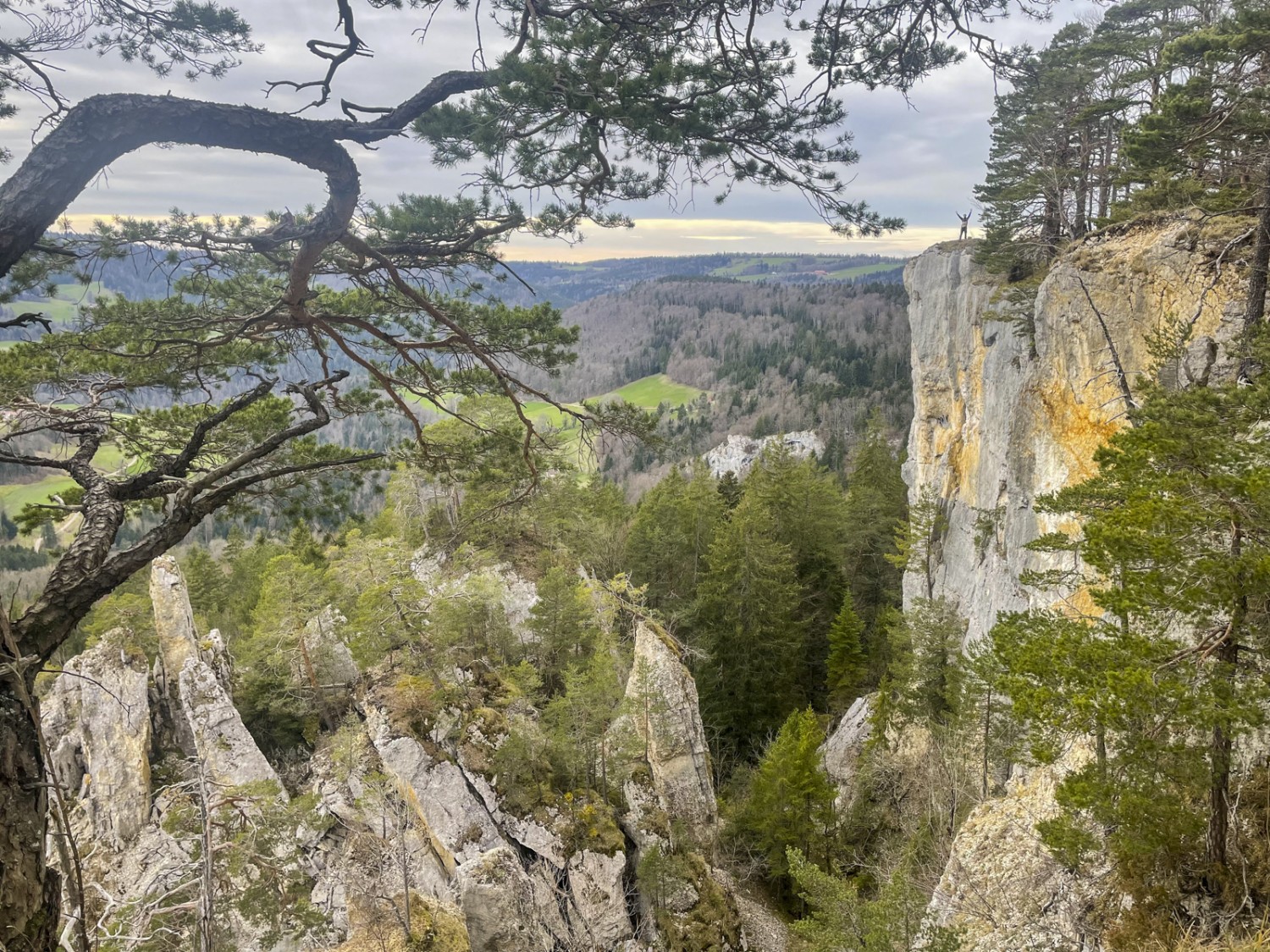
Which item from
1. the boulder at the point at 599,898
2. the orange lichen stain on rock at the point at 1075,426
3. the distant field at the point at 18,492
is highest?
the orange lichen stain on rock at the point at 1075,426

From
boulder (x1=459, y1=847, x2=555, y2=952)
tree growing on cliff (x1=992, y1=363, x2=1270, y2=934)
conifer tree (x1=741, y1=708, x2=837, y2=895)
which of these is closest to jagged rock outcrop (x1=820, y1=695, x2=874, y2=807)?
conifer tree (x1=741, y1=708, x2=837, y2=895)

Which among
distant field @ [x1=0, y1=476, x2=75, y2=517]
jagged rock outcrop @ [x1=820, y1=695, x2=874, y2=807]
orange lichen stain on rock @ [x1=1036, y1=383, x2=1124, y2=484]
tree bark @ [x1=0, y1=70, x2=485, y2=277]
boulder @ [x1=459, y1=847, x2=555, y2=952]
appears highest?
tree bark @ [x1=0, y1=70, x2=485, y2=277]

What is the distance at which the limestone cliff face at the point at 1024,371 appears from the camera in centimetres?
1114

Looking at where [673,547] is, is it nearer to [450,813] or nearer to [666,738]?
[666,738]

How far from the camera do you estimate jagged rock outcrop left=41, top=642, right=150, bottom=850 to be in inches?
614

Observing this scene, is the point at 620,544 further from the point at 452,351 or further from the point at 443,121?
the point at 443,121

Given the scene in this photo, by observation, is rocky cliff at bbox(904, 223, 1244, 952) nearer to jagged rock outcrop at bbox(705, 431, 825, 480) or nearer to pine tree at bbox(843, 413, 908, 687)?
pine tree at bbox(843, 413, 908, 687)

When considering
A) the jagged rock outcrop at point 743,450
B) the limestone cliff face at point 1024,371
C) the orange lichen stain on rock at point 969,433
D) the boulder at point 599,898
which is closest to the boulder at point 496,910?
the boulder at point 599,898

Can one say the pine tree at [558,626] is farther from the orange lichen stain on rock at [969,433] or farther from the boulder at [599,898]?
the orange lichen stain on rock at [969,433]

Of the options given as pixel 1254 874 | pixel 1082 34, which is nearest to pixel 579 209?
pixel 1254 874

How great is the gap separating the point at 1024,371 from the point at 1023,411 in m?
1.66

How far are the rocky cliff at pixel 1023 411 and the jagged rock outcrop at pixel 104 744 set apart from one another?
17258mm

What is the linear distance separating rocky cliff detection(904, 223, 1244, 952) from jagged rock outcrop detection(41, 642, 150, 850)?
56.6ft

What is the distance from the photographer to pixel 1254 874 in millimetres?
5508
